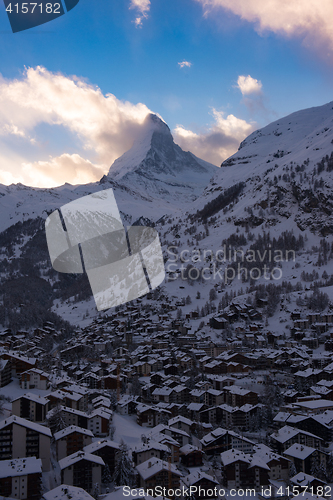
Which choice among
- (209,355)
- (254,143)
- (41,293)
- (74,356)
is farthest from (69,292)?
(254,143)

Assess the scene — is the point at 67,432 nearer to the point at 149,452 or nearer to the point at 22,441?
the point at 22,441

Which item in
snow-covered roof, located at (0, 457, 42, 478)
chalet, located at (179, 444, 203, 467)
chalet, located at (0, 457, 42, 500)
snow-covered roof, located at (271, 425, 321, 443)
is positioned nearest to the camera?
chalet, located at (0, 457, 42, 500)

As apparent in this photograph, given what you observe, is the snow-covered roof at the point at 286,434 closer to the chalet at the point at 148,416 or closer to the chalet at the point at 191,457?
the chalet at the point at 191,457

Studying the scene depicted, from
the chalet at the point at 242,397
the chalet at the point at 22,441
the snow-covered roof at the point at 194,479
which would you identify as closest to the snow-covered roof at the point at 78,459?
the chalet at the point at 22,441

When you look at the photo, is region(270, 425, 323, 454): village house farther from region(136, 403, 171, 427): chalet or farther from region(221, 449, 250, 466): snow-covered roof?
region(136, 403, 171, 427): chalet

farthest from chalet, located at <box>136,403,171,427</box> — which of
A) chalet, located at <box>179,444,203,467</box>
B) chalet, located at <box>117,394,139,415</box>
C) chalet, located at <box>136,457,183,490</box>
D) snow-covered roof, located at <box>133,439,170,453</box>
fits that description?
chalet, located at <box>136,457,183,490</box>

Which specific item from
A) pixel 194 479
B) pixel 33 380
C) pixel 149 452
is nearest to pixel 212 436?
pixel 149 452
